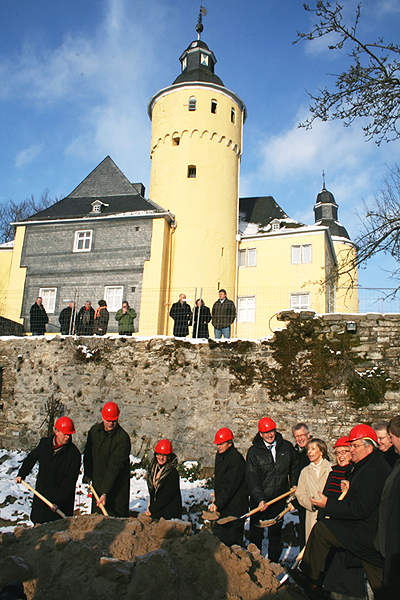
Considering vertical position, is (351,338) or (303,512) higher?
(351,338)

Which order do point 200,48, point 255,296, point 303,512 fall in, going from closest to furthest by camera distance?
point 303,512
point 255,296
point 200,48

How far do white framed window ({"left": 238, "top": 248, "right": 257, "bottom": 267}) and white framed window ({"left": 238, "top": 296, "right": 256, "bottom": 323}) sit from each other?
64.7 inches

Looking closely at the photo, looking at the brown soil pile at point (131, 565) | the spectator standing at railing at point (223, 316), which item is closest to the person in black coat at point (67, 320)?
the spectator standing at railing at point (223, 316)

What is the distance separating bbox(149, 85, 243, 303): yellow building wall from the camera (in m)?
19.4

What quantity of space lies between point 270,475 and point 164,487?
1.41 metres

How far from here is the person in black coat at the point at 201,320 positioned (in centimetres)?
1209

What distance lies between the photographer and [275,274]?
20250 mm

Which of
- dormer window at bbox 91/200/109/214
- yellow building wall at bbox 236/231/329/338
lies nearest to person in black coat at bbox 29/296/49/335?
dormer window at bbox 91/200/109/214

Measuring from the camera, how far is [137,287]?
18.5 metres

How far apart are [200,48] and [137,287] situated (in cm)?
1427

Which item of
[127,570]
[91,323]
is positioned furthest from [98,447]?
[91,323]

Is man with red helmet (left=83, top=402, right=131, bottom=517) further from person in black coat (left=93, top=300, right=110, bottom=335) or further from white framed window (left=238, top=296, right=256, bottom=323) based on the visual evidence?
white framed window (left=238, top=296, right=256, bottom=323)

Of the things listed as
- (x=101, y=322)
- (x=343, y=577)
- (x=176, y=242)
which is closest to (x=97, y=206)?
(x=176, y=242)

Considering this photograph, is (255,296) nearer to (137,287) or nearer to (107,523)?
(137,287)
